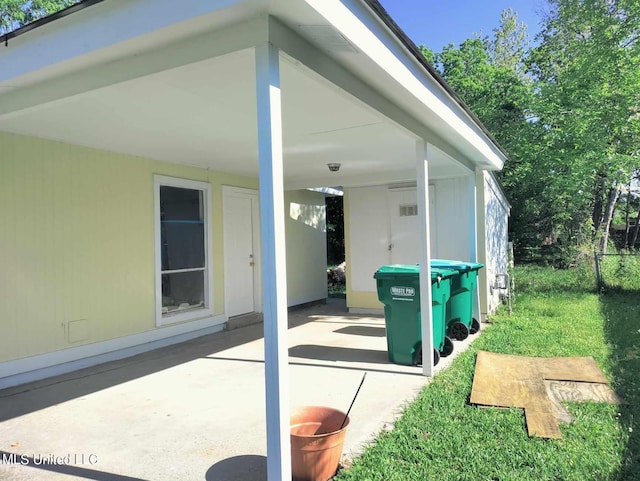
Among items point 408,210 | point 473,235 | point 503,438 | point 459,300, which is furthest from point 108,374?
point 408,210

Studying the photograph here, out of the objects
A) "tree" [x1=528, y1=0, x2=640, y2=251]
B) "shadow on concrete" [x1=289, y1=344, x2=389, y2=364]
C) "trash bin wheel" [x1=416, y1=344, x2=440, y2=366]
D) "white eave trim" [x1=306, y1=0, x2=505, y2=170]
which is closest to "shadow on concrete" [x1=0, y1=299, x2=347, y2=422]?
"shadow on concrete" [x1=289, y1=344, x2=389, y2=364]

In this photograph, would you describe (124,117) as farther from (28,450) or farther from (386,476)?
(386,476)

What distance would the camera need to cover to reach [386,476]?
2590mm

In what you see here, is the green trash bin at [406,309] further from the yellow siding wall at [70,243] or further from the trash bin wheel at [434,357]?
the yellow siding wall at [70,243]

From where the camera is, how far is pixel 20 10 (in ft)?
55.7

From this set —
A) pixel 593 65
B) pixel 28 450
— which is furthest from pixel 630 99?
pixel 28 450

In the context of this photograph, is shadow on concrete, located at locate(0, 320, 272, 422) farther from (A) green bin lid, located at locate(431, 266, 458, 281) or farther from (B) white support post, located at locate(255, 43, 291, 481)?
(A) green bin lid, located at locate(431, 266, 458, 281)

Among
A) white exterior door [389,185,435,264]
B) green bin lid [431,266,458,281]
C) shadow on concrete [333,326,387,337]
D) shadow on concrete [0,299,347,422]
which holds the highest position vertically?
white exterior door [389,185,435,264]

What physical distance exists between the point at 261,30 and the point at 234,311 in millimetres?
5684

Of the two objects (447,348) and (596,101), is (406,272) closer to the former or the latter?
(447,348)

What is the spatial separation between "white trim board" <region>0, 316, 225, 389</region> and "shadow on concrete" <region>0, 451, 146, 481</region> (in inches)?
65.3

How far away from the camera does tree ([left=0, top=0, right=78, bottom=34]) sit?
16.5m

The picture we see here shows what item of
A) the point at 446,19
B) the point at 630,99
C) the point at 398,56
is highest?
the point at 446,19

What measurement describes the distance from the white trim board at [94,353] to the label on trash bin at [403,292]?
10.5 ft
